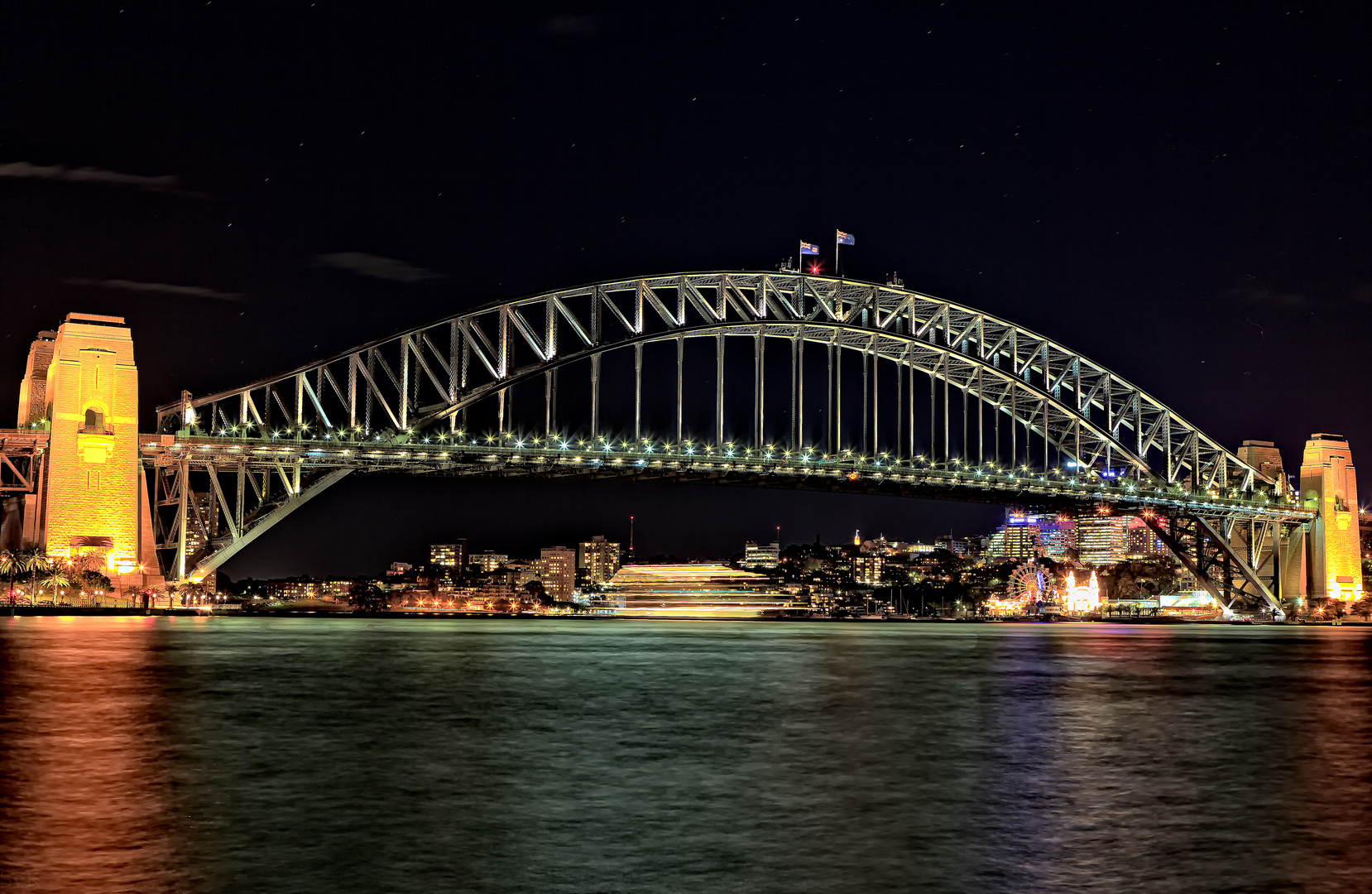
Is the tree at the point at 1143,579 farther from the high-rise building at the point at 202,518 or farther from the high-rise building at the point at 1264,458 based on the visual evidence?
the high-rise building at the point at 202,518

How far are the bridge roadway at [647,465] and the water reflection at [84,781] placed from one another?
3600cm

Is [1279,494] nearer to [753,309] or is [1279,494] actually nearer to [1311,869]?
[753,309]

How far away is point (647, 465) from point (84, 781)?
2346 inches

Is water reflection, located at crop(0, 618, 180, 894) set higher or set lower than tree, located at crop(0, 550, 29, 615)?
lower

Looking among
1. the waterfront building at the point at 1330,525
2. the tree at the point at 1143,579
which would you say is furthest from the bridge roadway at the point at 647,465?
the tree at the point at 1143,579

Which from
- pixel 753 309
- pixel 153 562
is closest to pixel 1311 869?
pixel 153 562

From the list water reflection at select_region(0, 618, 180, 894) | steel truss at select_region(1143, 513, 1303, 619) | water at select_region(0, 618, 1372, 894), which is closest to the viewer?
water reflection at select_region(0, 618, 180, 894)

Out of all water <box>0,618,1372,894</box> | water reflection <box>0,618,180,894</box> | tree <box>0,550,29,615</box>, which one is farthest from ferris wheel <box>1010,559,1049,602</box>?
water reflection <box>0,618,180,894</box>

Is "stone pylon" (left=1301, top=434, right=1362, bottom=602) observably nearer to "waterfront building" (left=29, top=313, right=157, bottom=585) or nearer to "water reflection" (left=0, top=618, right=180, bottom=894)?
"waterfront building" (left=29, top=313, right=157, bottom=585)

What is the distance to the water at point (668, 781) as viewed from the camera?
38.2 feet

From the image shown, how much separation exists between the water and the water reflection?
6cm

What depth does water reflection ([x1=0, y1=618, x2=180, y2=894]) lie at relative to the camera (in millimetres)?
11406

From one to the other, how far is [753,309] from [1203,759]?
65660mm

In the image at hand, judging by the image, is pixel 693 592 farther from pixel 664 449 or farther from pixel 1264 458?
pixel 1264 458
